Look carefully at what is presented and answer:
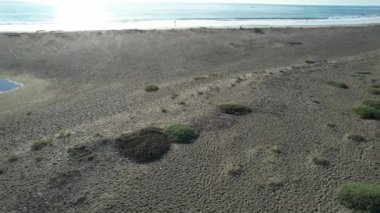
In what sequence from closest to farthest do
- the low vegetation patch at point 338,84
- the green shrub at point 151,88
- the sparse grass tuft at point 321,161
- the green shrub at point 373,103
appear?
the sparse grass tuft at point 321,161, the green shrub at point 373,103, the low vegetation patch at point 338,84, the green shrub at point 151,88

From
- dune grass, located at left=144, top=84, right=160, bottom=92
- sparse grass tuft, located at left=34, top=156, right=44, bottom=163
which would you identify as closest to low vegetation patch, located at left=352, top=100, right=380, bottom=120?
dune grass, located at left=144, top=84, right=160, bottom=92

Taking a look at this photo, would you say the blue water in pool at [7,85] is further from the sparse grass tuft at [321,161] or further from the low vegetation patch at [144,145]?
the sparse grass tuft at [321,161]

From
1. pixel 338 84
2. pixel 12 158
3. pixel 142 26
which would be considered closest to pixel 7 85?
pixel 12 158

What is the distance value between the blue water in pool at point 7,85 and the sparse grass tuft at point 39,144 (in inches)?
750

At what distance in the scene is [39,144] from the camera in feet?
88.6

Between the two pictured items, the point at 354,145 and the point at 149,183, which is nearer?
the point at 149,183

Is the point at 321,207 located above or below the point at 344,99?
below

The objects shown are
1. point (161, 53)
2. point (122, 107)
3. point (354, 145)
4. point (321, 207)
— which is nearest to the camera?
point (321, 207)

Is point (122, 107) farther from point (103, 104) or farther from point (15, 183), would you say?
point (15, 183)

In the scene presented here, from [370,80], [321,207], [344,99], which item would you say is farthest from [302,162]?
[370,80]

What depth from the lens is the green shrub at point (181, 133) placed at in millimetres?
26895

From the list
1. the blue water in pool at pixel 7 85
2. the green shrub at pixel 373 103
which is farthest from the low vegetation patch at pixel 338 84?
the blue water in pool at pixel 7 85

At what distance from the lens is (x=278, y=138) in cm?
2705

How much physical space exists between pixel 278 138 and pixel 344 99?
468 inches
